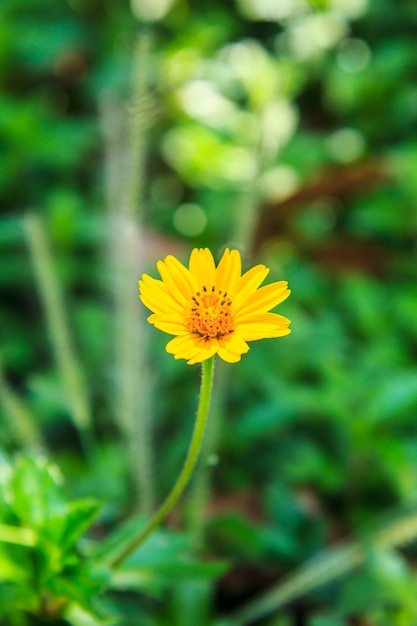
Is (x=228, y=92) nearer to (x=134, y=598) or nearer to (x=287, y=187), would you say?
(x=287, y=187)

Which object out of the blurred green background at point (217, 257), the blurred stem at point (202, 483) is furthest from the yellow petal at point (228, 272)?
the blurred stem at point (202, 483)

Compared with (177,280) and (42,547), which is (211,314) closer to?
(177,280)

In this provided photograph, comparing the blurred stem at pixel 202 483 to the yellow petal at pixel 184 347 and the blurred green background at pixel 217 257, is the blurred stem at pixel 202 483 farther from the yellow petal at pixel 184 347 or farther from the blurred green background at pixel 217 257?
the yellow petal at pixel 184 347

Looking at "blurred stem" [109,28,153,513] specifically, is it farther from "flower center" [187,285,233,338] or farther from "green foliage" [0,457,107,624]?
"flower center" [187,285,233,338]

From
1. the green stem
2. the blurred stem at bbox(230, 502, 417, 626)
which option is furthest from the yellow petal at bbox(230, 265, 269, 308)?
the blurred stem at bbox(230, 502, 417, 626)

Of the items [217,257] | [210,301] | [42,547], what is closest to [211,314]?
[210,301]
